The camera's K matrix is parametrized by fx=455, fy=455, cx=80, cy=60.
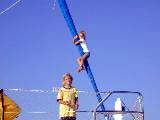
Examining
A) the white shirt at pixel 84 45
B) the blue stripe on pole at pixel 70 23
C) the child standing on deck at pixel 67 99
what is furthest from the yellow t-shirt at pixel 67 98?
the white shirt at pixel 84 45

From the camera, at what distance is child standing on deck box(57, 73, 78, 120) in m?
9.70

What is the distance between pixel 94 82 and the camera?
41.0 feet

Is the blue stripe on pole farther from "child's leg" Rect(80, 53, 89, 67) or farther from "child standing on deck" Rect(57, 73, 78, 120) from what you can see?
"child standing on deck" Rect(57, 73, 78, 120)

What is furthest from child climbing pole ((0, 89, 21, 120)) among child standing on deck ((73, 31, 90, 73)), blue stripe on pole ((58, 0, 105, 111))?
blue stripe on pole ((58, 0, 105, 111))

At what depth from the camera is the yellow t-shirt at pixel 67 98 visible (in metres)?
9.71

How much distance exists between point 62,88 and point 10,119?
4.38 ft

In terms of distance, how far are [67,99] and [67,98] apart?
26 millimetres

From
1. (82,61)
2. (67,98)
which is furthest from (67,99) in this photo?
(82,61)

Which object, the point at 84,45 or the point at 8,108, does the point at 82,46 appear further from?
the point at 8,108

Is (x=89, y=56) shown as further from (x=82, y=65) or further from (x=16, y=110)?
(x=16, y=110)

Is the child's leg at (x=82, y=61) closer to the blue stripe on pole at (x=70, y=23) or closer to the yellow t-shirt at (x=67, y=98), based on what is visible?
the blue stripe on pole at (x=70, y=23)

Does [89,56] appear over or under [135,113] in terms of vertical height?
A: over

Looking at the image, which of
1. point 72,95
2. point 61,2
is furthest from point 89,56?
point 72,95

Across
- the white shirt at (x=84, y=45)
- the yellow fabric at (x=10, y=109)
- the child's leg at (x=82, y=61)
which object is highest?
the white shirt at (x=84, y=45)
